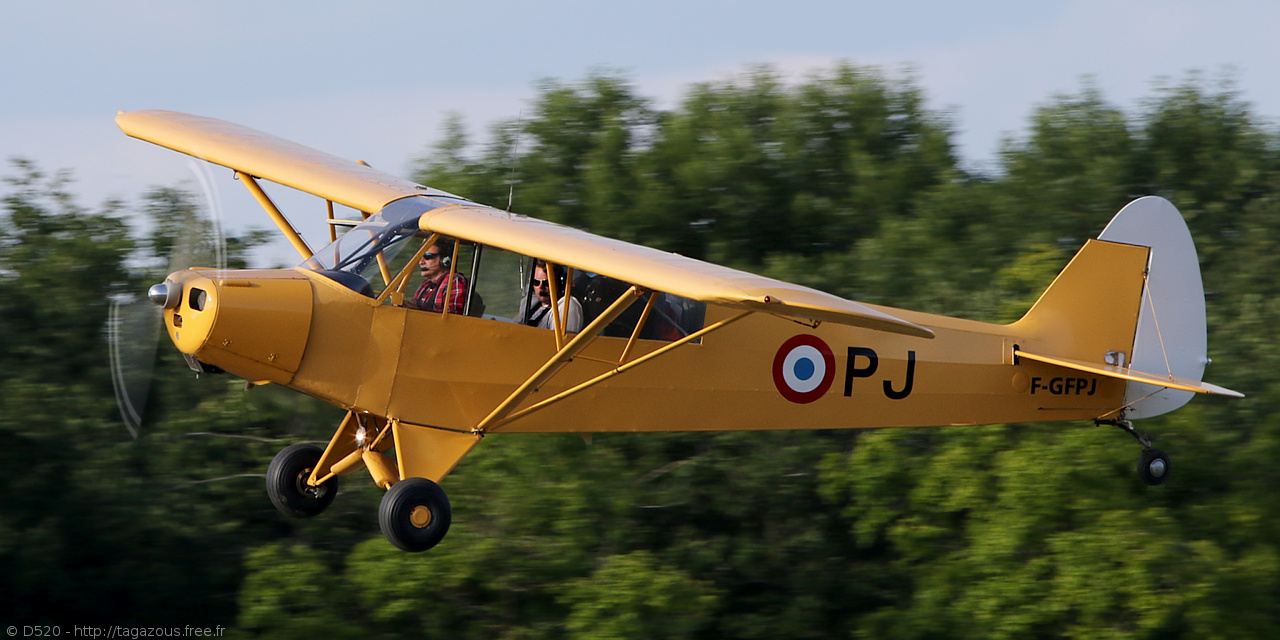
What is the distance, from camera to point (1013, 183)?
1877 centimetres

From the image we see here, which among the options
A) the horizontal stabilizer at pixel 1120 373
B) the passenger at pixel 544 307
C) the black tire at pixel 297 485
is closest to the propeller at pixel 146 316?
the black tire at pixel 297 485

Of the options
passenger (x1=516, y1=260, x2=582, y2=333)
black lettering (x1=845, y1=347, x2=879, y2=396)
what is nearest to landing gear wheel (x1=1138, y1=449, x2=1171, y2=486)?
black lettering (x1=845, y1=347, x2=879, y2=396)

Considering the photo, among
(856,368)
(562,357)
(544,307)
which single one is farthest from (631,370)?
(856,368)

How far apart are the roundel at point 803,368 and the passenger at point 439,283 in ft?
7.54

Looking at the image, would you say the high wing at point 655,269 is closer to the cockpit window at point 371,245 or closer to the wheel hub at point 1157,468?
the cockpit window at point 371,245

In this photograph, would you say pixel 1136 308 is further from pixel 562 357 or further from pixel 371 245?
pixel 371 245

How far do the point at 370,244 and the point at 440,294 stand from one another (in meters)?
0.53

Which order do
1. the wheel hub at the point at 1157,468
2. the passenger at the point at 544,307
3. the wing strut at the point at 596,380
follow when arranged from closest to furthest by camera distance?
the wing strut at the point at 596,380, the passenger at the point at 544,307, the wheel hub at the point at 1157,468

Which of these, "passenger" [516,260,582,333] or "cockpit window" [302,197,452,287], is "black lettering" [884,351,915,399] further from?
"cockpit window" [302,197,452,287]

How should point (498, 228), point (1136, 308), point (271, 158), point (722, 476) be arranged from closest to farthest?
point (498, 228)
point (271, 158)
point (1136, 308)
point (722, 476)

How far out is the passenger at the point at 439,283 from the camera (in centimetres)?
787

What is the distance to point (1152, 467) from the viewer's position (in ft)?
34.7

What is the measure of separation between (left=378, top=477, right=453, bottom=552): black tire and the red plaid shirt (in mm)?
1042

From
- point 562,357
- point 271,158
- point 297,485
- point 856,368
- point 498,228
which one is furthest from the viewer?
point 271,158
